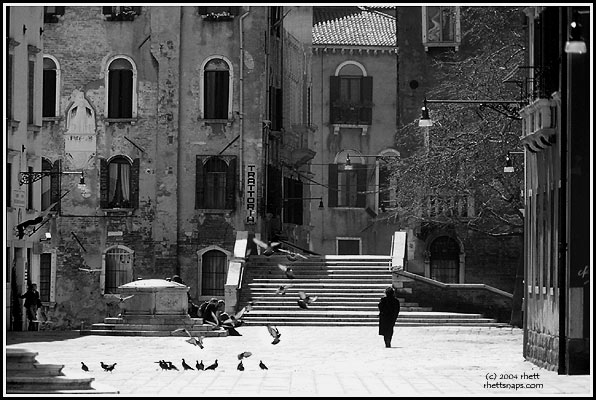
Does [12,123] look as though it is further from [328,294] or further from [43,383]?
[43,383]

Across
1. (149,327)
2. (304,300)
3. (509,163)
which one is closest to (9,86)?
(149,327)

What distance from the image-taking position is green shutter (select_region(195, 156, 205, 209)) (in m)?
51.1

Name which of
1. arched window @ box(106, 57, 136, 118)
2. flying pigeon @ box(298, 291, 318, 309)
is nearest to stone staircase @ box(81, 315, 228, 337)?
flying pigeon @ box(298, 291, 318, 309)

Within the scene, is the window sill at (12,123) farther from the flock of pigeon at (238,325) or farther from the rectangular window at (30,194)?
the flock of pigeon at (238,325)

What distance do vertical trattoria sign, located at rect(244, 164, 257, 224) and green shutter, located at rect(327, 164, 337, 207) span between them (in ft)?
44.3

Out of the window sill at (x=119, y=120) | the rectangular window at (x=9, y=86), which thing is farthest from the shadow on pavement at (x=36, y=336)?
the window sill at (x=119, y=120)

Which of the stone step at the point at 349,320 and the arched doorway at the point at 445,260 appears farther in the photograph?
the arched doorway at the point at 445,260

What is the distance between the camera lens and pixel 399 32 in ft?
206

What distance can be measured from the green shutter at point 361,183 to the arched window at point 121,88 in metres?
15.1

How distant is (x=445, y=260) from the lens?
5978 centimetres

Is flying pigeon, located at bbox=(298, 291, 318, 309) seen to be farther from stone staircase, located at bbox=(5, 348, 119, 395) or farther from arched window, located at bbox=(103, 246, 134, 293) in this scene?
stone staircase, located at bbox=(5, 348, 119, 395)

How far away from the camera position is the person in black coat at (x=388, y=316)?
3425 centimetres

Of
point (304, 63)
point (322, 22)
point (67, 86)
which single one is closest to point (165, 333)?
point (67, 86)

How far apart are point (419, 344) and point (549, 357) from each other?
9.62m
